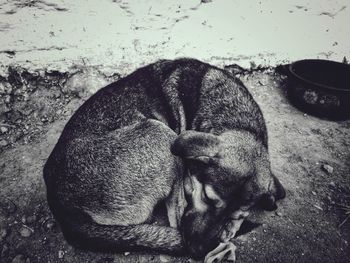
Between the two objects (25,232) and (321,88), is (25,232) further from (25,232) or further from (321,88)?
(321,88)

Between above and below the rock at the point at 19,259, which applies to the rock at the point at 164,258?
above

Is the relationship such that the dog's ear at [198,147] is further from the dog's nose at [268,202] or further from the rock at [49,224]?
the rock at [49,224]

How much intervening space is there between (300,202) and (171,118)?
2.00 meters

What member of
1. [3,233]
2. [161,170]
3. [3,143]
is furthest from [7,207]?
[161,170]

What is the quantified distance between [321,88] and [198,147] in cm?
312

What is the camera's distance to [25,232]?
312cm

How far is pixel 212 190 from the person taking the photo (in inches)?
101

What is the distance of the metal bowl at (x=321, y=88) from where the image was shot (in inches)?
181

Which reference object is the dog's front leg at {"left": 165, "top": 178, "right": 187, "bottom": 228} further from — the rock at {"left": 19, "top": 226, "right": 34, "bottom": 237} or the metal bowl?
→ the metal bowl

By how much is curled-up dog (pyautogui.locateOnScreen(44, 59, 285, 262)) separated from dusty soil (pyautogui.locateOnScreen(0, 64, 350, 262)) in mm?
389

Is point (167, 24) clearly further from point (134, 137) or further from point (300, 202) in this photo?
point (300, 202)

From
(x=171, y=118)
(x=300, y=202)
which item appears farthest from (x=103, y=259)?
(x=300, y=202)

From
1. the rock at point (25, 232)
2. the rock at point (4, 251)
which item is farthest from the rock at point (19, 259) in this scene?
the rock at point (25, 232)

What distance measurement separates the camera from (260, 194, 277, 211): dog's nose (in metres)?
2.81
